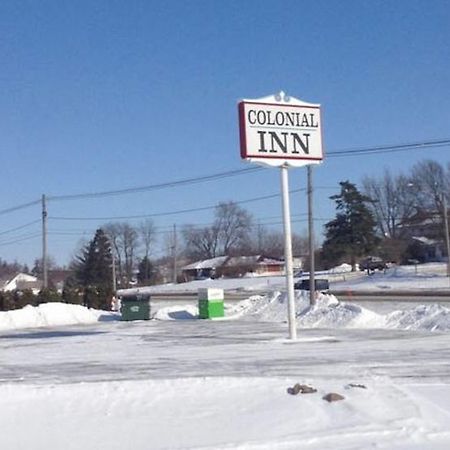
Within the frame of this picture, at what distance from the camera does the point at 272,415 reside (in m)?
9.78

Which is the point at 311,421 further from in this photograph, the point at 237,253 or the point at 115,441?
the point at 237,253

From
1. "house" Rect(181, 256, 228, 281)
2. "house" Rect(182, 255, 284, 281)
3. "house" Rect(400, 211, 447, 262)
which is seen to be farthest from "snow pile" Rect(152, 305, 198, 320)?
"house" Rect(181, 256, 228, 281)

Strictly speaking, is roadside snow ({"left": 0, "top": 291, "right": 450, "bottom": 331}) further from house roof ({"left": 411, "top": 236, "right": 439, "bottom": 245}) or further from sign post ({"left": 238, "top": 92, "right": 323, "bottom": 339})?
house roof ({"left": 411, "top": 236, "right": 439, "bottom": 245})

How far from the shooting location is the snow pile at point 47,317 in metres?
34.8

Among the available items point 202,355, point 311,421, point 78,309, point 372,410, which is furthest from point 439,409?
point 78,309

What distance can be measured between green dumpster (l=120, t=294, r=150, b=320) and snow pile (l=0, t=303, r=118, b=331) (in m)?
2.07

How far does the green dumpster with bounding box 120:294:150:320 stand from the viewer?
35.8 metres

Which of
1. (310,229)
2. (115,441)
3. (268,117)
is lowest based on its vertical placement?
(115,441)

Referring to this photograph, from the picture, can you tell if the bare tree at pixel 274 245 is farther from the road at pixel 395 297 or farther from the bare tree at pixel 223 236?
the road at pixel 395 297

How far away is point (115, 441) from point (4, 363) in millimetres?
10713

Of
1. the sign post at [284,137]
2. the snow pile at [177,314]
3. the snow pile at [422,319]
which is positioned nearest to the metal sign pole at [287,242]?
the sign post at [284,137]

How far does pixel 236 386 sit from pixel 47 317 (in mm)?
25274

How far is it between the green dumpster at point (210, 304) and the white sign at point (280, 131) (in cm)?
1265

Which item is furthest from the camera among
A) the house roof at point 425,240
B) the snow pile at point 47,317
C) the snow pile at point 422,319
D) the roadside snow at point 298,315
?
the house roof at point 425,240
